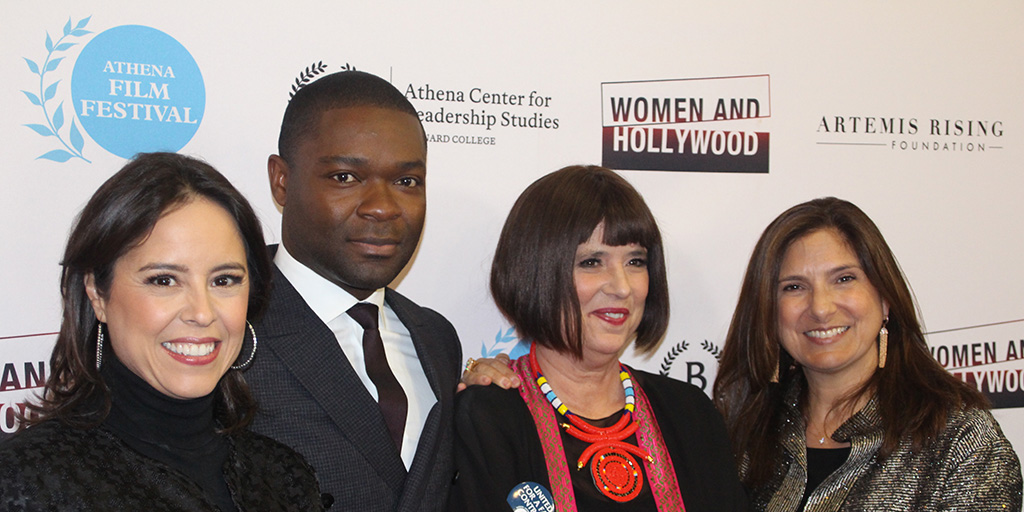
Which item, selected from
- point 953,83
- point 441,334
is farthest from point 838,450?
point 953,83

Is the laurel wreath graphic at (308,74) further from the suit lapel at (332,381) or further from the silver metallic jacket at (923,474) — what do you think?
the silver metallic jacket at (923,474)

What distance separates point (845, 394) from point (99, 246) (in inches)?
83.5

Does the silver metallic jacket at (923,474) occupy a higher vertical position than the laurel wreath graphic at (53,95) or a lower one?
lower

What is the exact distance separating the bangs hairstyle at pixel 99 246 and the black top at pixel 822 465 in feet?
5.97

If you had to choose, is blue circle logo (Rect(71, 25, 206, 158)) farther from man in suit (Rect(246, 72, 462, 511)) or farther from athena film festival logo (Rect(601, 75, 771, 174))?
athena film festival logo (Rect(601, 75, 771, 174))

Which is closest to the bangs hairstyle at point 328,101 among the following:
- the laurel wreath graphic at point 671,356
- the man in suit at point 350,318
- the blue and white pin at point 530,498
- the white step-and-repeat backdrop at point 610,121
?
the man in suit at point 350,318

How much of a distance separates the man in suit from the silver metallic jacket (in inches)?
43.6

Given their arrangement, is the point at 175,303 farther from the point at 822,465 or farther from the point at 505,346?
the point at 822,465

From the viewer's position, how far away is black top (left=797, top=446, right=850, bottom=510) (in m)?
2.45

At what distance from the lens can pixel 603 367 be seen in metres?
2.33

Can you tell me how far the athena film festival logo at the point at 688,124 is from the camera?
3.12 metres

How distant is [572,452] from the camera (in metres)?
2.17

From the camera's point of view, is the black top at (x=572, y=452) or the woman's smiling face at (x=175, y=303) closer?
the woman's smiling face at (x=175, y=303)

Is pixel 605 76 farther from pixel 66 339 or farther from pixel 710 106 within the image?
pixel 66 339
